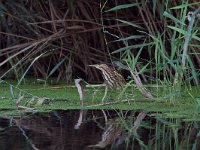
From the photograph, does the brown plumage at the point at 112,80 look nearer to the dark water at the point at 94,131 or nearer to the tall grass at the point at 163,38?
the tall grass at the point at 163,38

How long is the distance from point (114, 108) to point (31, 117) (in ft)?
1.80

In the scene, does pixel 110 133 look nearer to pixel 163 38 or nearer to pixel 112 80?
pixel 112 80

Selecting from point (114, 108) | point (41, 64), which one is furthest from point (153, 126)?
point (41, 64)

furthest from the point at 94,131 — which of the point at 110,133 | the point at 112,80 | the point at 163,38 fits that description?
the point at 163,38

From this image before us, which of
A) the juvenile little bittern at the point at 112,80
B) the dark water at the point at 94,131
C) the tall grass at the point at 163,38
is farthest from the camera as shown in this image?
the juvenile little bittern at the point at 112,80

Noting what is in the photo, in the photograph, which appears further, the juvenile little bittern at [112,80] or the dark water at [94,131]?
the juvenile little bittern at [112,80]

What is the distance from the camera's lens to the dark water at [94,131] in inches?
132

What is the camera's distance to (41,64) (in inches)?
252

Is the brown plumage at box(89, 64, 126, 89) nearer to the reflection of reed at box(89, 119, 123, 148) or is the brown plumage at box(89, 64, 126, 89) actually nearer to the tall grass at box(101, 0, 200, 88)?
the tall grass at box(101, 0, 200, 88)

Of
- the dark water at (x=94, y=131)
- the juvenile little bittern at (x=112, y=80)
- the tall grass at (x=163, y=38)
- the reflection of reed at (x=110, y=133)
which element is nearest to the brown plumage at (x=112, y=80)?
the juvenile little bittern at (x=112, y=80)

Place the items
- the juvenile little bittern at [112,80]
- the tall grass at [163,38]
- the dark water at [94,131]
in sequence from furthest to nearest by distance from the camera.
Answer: the juvenile little bittern at [112,80]
the tall grass at [163,38]
the dark water at [94,131]

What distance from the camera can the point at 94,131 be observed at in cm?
381

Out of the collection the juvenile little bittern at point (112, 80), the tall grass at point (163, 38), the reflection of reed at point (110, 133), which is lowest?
the reflection of reed at point (110, 133)

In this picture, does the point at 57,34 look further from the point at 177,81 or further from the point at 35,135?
the point at 35,135
